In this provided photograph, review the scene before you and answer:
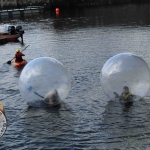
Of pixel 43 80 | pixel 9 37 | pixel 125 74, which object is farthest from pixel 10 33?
pixel 125 74

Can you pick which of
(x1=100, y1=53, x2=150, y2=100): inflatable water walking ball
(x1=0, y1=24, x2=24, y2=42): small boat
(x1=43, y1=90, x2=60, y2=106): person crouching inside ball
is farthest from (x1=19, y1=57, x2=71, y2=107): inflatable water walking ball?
(x1=0, y1=24, x2=24, y2=42): small boat

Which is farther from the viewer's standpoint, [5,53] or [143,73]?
[5,53]

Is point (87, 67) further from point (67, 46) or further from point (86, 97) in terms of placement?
point (67, 46)

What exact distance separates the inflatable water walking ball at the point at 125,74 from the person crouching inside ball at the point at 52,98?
2.68m

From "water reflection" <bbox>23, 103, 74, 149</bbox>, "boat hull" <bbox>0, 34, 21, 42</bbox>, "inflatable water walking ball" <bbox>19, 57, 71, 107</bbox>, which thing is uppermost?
"inflatable water walking ball" <bbox>19, 57, 71, 107</bbox>

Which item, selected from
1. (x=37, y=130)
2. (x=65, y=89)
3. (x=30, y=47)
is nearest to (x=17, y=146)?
(x=37, y=130)

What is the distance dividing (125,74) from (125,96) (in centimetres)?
145

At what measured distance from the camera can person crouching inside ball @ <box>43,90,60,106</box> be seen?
17734mm

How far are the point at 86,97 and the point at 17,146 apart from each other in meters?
6.73

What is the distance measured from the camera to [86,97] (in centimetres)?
2034

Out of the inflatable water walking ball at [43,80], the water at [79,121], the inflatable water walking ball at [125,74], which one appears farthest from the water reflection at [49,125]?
the inflatable water walking ball at [125,74]

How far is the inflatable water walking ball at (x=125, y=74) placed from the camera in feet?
56.1

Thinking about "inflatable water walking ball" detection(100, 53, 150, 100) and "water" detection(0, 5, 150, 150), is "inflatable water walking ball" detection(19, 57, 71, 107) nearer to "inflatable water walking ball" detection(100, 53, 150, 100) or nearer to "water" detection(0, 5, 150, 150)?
"water" detection(0, 5, 150, 150)

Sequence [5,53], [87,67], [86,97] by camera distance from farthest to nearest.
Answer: [5,53], [87,67], [86,97]
